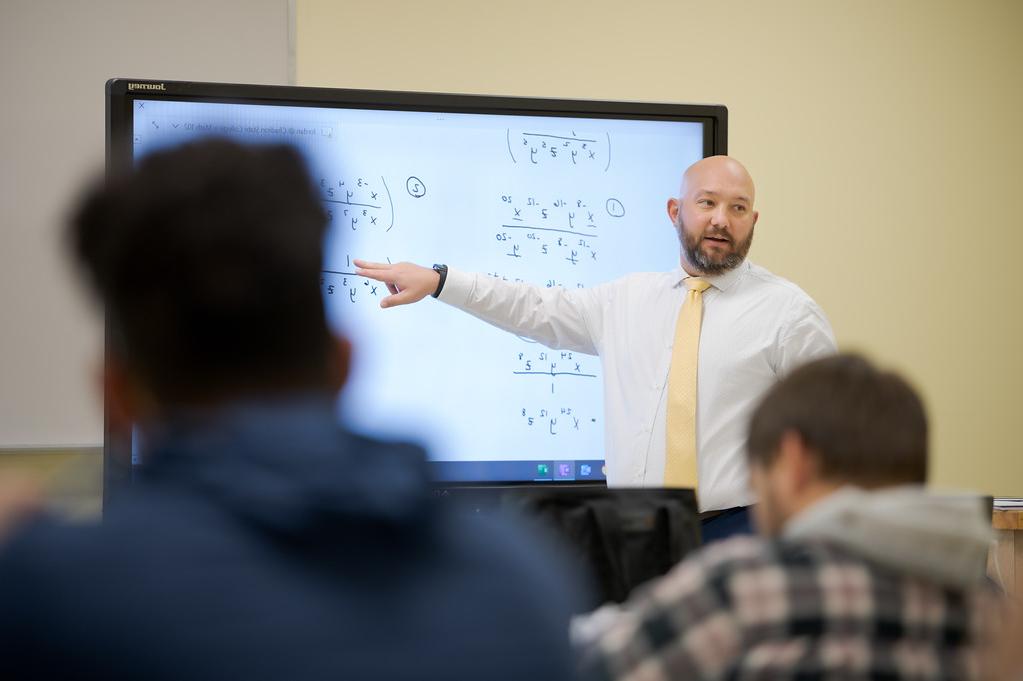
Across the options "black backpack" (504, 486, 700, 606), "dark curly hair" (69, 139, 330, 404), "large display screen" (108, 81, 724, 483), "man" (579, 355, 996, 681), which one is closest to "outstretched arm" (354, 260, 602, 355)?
"large display screen" (108, 81, 724, 483)

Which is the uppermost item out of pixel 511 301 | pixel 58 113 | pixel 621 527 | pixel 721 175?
pixel 58 113

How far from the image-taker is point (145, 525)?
659mm

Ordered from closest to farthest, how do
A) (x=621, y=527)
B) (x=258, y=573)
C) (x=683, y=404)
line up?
1. (x=258, y=573)
2. (x=621, y=527)
3. (x=683, y=404)

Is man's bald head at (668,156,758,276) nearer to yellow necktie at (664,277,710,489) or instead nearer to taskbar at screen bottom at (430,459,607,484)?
yellow necktie at (664,277,710,489)

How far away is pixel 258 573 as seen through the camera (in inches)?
25.7

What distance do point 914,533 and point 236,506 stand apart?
0.58 m

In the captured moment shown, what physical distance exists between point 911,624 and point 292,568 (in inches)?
21.6

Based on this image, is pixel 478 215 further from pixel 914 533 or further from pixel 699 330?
pixel 914 533

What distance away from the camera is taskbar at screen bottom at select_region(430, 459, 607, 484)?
98.7 inches

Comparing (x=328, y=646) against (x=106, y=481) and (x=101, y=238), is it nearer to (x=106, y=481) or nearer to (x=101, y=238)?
(x=101, y=238)

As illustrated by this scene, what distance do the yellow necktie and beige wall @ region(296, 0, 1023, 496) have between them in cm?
138

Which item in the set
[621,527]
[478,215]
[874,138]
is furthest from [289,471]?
[874,138]

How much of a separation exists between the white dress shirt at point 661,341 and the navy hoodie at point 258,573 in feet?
5.70

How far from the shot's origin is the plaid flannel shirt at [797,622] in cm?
87
